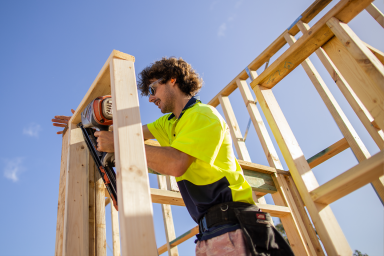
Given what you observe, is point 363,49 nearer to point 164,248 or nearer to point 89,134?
point 89,134

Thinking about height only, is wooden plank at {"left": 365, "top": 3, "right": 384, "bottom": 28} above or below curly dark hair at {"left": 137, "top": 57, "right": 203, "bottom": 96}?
above

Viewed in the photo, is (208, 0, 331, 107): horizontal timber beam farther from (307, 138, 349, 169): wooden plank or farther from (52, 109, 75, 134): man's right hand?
(52, 109, 75, 134): man's right hand

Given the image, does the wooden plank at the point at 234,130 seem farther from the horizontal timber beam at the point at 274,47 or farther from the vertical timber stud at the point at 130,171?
the vertical timber stud at the point at 130,171

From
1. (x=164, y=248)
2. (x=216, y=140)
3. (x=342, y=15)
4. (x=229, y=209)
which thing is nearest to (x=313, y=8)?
(x=342, y=15)

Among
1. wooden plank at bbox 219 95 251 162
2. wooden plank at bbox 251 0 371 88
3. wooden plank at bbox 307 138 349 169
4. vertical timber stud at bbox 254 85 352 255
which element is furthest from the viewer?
wooden plank at bbox 219 95 251 162

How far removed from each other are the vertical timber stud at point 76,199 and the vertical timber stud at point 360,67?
1575 mm

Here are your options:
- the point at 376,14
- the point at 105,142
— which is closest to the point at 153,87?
the point at 105,142

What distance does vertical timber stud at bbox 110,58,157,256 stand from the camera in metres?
0.77

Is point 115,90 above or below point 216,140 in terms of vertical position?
above

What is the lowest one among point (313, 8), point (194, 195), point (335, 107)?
point (194, 195)

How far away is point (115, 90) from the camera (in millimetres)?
1039

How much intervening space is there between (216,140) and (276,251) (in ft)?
1.80

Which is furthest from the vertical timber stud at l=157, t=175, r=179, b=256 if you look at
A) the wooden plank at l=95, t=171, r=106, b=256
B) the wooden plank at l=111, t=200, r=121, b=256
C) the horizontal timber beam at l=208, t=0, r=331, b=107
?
the wooden plank at l=95, t=171, r=106, b=256

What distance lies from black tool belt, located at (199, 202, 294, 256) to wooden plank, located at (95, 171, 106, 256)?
546 mm
